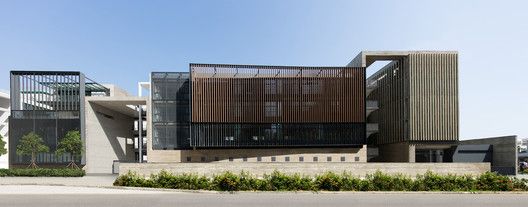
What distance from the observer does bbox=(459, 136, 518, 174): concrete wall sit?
45469 mm

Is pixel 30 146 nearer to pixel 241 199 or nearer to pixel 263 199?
pixel 241 199

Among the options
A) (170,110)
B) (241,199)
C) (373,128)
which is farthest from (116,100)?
(373,128)

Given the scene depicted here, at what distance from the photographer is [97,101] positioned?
4859 cm

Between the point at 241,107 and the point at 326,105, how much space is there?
10.8m

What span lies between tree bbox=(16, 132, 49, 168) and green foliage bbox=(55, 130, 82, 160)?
1.83m

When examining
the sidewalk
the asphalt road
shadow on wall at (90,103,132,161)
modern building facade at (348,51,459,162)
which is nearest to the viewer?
the asphalt road

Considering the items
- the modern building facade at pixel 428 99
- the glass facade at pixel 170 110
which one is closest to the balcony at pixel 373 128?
the modern building facade at pixel 428 99

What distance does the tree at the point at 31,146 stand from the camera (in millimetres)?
42909

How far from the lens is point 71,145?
43.8 meters

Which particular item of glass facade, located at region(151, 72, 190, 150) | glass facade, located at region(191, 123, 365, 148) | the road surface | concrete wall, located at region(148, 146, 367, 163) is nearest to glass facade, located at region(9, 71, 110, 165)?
glass facade, located at region(151, 72, 190, 150)

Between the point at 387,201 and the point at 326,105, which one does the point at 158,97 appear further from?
the point at 387,201

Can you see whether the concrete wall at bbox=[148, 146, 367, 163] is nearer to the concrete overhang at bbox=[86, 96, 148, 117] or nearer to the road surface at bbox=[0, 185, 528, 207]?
the concrete overhang at bbox=[86, 96, 148, 117]

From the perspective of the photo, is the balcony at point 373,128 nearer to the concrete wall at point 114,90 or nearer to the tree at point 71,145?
the tree at point 71,145

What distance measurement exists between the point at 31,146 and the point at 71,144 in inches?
168
